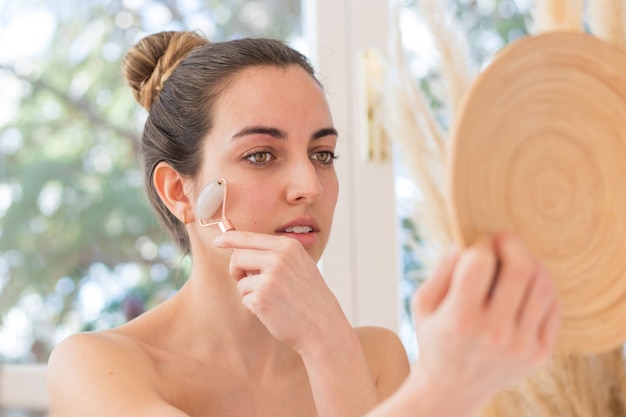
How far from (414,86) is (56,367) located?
2.26 ft

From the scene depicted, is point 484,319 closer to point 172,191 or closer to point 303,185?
point 303,185

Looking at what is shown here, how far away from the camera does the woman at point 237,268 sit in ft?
3.69

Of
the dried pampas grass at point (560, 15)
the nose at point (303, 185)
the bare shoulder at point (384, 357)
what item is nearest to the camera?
the dried pampas grass at point (560, 15)

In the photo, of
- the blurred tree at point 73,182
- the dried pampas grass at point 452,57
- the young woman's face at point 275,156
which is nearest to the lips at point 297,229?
the young woman's face at point 275,156

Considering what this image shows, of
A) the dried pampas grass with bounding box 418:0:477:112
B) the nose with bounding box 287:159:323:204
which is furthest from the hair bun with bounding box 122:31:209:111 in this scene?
the dried pampas grass with bounding box 418:0:477:112

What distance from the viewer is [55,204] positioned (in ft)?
7.54

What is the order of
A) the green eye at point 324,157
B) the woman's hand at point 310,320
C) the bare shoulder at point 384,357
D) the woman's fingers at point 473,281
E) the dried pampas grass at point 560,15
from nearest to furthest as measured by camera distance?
the woman's fingers at point 473,281, the woman's hand at point 310,320, the dried pampas grass at point 560,15, the green eye at point 324,157, the bare shoulder at point 384,357

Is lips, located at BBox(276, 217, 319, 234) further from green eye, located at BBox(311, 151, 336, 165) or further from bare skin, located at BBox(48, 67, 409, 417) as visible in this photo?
Result: green eye, located at BBox(311, 151, 336, 165)

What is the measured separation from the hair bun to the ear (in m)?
0.17

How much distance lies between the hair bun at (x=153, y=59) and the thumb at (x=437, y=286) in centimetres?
102

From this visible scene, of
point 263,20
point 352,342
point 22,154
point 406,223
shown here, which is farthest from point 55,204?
point 352,342

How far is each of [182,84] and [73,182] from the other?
3.03 ft

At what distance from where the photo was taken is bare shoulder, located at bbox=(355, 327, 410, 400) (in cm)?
151

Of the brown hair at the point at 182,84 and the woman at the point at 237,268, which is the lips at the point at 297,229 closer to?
the woman at the point at 237,268
